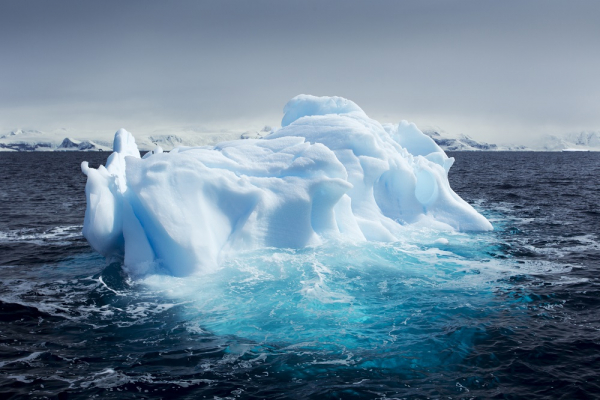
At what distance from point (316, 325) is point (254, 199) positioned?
601 centimetres

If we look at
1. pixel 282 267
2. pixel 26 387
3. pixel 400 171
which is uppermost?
pixel 400 171

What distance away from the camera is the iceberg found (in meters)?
13.8

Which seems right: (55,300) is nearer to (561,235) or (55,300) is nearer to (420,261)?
(420,261)

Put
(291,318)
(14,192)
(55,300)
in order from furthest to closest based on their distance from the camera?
1. (14,192)
2. (55,300)
3. (291,318)

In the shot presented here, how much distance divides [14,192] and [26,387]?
119ft

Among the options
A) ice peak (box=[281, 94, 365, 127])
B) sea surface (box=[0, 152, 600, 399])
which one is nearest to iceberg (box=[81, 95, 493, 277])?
sea surface (box=[0, 152, 600, 399])

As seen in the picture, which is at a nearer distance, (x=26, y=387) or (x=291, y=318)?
(x=26, y=387)

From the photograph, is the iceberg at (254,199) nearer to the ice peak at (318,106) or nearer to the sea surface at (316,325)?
the sea surface at (316,325)

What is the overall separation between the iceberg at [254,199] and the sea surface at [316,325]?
2.78 ft

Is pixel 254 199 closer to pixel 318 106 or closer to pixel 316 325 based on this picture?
pixel 316 325

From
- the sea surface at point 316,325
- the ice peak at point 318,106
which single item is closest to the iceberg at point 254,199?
the sea surface at point 316,325

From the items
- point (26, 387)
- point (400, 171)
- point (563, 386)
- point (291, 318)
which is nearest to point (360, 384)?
point (291, 318)

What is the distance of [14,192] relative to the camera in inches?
1496

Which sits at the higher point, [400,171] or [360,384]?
[400,171]
